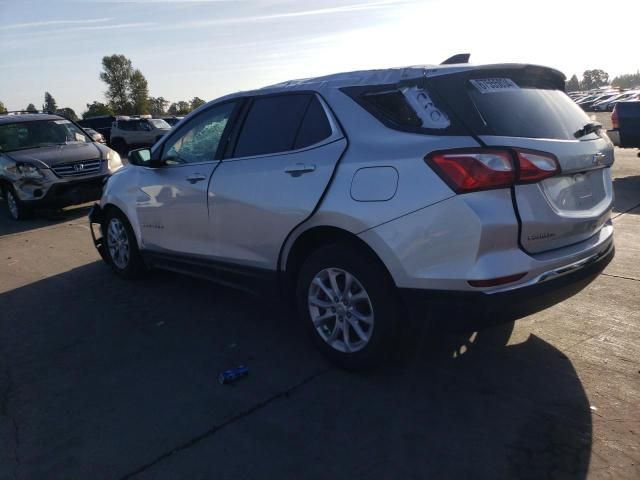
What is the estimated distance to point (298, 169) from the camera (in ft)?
12.2

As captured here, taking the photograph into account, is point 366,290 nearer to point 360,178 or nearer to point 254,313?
point 360,178

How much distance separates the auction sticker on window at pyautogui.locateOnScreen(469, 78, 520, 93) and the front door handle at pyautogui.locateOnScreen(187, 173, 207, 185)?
2206 mm

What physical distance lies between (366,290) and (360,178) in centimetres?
65

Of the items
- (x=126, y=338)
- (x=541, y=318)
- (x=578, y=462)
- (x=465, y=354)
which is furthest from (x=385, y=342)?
(x=126, y=338)

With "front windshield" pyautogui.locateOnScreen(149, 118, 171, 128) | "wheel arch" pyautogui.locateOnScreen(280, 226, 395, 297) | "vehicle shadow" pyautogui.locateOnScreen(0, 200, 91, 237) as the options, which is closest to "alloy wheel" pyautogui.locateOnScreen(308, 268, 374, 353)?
"wheel arch" pyautogui.locateOnScreen(280, 226, 395, 297)

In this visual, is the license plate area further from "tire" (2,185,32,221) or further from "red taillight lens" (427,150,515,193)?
"tire" (2,185,32,221)

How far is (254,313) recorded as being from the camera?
15.9ft

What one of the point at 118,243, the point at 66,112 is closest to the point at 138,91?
the point at 66,112

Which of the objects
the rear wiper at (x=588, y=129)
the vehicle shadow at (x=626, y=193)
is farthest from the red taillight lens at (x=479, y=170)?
the vehicle shadow at (x=626, y=193)

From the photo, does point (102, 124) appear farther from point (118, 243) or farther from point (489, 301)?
point (489, 301)

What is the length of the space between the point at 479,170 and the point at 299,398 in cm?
166

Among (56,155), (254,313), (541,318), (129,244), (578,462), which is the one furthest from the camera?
(56,155)

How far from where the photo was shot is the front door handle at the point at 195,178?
453cm

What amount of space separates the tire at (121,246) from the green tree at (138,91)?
102 metres
